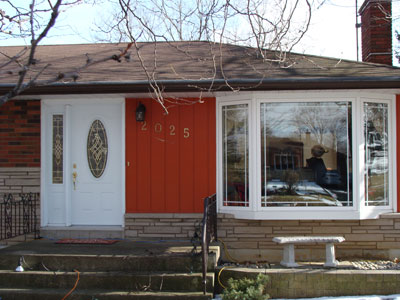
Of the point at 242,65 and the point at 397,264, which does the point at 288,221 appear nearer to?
the point at 397,264

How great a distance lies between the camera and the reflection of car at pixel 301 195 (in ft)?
22.2

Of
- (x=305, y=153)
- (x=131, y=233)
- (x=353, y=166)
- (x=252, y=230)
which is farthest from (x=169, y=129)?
(x=353, y=166)

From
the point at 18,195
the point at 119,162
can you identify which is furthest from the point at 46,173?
the point at 119,162

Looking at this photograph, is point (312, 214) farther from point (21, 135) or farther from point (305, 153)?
point (21, 135)

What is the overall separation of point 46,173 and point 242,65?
374 cm

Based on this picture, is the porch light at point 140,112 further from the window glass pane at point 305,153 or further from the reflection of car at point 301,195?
the reflection of car at point 301,195

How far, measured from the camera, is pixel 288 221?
22.4 ft

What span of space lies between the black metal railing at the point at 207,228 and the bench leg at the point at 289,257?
1.08 m

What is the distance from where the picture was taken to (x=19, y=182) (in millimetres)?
7414

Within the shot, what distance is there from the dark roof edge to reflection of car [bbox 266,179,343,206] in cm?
148

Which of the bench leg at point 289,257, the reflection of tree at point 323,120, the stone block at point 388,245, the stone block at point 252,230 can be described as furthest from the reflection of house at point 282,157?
the stone block at point 388,245

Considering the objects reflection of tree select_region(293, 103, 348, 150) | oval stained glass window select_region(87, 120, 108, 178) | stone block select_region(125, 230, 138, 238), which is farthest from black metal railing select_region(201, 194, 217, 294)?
oval stained glass window select_region(87, 120, 108, 178)

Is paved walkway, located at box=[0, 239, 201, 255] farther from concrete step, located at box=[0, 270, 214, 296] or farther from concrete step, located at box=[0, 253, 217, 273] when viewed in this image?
concrete step, located at box=[0, 270, 214, 296]

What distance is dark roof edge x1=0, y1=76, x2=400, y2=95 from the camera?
6215 mm
